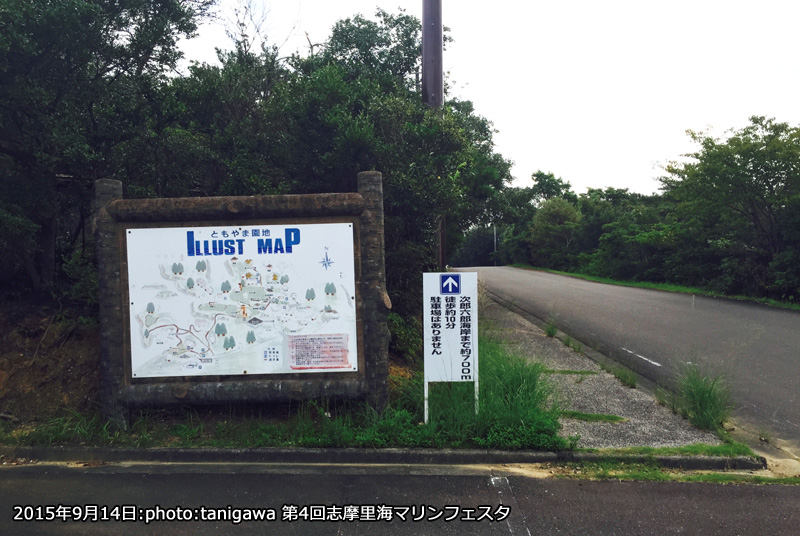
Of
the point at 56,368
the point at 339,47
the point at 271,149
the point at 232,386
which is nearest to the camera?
the point at 232,386

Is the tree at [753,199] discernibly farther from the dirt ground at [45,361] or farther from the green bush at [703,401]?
the dirt ground at [45,361]

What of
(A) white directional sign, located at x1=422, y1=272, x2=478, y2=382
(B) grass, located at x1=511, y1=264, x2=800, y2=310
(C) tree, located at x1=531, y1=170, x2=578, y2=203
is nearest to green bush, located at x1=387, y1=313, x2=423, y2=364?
(A) white directional sign, located at x1=422, y1=272, x2=478, y2=382

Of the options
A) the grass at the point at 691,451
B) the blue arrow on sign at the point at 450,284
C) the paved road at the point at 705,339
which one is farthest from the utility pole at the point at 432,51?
the paved road at the point at 705,339

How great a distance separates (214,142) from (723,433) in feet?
24.3

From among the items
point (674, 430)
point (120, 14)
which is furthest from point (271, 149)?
point (674, 430)

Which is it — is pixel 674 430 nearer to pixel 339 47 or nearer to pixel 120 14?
pixel 120 14

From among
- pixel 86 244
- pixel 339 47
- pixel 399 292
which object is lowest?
pixel 399 292

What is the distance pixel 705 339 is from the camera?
1063 centimetres

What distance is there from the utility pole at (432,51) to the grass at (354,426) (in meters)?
3.07

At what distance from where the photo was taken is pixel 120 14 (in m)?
7.41

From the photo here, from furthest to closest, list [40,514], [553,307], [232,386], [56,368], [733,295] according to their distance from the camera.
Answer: [733,295], [553,307], [56,368], [232,386], [40,514]

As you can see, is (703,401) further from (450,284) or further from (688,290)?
(688,290)

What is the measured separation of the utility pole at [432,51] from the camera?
7922 millimetres

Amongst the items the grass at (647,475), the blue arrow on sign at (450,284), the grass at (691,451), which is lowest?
the grass at (647,475)
